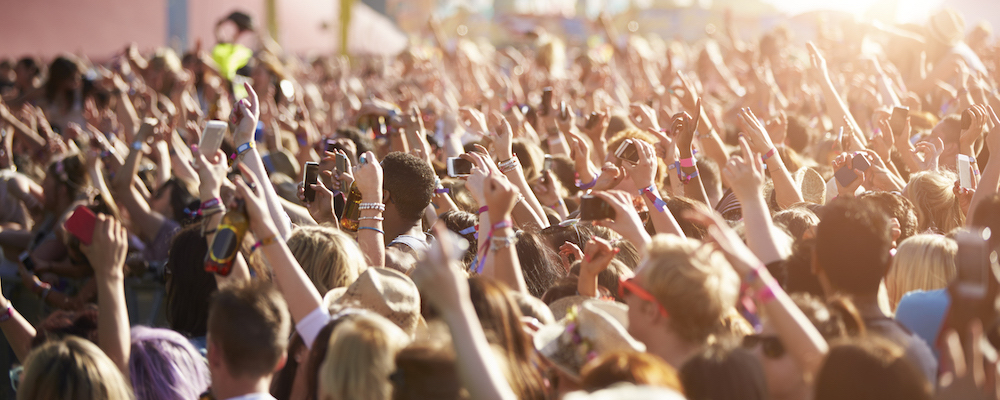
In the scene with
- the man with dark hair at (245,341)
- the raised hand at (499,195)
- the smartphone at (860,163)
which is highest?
the raised hand at (499,195)

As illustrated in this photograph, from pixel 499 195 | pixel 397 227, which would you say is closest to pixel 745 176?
pixel 499 195

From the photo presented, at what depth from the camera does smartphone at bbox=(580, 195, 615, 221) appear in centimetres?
290

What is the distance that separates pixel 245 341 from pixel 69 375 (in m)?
0.47

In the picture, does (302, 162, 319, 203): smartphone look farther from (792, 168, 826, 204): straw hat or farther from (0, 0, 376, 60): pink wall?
(0, 0, 376, 60): pink wall

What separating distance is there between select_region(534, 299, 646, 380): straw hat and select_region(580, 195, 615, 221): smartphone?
514mm

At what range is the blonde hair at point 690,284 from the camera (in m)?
2.23

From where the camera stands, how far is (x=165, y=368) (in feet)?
8.70

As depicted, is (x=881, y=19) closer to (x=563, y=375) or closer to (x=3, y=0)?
(x=563, y=375)

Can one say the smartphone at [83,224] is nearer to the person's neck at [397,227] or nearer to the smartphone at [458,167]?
the person's neck at [397,227]

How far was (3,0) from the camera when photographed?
11742 millimetres

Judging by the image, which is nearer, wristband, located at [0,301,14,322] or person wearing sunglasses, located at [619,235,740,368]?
person wearing sunglasses, located at [619,235,740,368]

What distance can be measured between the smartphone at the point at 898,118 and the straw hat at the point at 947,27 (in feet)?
7.90

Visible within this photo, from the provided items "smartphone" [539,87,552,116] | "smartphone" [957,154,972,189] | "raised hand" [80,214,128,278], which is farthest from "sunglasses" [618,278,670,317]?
"smartphone" [539,87,552,116]

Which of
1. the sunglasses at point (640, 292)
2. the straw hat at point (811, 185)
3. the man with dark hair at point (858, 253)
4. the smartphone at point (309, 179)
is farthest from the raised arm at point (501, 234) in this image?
the straw hat at point (811, 185)
